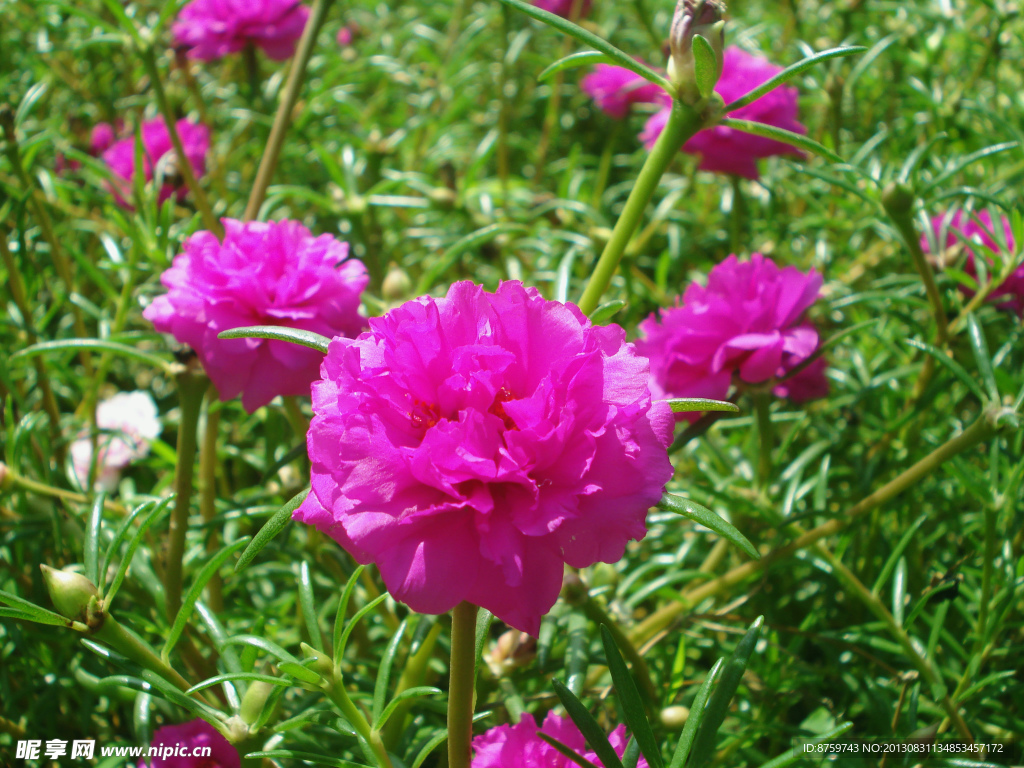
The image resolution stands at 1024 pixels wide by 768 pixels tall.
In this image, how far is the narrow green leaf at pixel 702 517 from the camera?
0.49 m

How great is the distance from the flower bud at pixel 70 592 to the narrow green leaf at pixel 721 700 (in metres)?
0.46

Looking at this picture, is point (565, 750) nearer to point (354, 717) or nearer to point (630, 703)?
point (630, 703)

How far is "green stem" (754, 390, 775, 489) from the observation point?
0.86 metres

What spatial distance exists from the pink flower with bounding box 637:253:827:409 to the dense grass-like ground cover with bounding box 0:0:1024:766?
3.0 inches

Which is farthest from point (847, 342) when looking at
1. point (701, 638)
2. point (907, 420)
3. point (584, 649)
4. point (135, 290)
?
point (135, 290)

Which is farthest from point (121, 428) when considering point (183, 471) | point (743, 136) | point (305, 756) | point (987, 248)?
point (987, 248)

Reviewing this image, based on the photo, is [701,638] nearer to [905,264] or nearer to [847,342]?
[847,342]

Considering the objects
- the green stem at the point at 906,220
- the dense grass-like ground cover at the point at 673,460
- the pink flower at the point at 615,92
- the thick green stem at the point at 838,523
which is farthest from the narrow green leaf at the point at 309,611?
the pink flower at the point at 615,92

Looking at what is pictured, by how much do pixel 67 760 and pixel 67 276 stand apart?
0.79 metres

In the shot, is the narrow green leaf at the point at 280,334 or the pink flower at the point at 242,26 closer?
the narrow green leaf at the point at 280,334

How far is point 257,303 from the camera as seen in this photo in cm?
73

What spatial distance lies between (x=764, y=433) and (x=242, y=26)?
1194mm

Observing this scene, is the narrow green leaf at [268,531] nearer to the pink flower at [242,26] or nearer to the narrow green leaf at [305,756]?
the narrow green leaf at [305,756]

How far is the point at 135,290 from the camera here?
1.19 m
